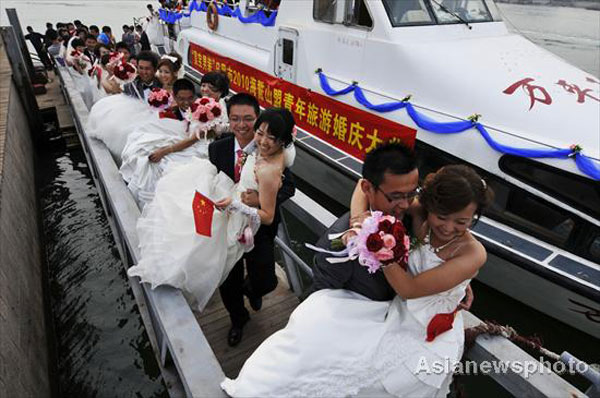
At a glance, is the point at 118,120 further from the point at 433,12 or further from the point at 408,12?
the point at 433,12

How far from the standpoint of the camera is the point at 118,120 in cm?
416

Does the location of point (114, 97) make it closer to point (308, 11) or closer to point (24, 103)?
point (308, 11)

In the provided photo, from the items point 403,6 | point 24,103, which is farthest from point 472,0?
point 24,103

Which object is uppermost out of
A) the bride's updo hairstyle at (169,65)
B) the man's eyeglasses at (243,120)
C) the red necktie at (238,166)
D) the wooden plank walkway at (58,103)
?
the man's eyeglasses at (243,120)

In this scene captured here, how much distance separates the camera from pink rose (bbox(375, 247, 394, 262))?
52.7 inches

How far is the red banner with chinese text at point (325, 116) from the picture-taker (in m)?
4.52

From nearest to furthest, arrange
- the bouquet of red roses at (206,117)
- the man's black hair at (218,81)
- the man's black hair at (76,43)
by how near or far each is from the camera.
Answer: the bouquet of red roses at (206,117) < the man's black hair at (218,81) < the man's black hair at (76,43)

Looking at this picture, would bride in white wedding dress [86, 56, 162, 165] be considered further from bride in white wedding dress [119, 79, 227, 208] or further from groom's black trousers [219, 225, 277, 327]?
groom's black trousers [219, 225, 277, 327]

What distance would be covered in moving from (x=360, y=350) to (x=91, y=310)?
13.4 ft

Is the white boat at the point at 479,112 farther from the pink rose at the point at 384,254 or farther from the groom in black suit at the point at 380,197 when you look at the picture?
the pink rose at the point at 384,254

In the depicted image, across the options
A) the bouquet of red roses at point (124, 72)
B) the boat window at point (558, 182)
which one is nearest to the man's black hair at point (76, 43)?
the bouquet of red roses at point (124, 72)

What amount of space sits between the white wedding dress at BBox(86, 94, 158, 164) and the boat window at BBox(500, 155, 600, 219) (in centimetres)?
334

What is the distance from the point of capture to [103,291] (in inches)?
192

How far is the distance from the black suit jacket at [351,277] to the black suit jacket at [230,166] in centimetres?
83
